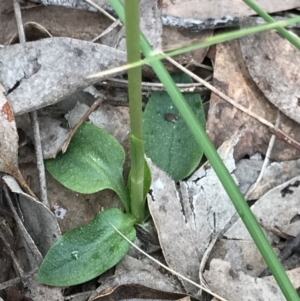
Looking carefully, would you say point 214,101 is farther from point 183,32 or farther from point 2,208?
point 2,208

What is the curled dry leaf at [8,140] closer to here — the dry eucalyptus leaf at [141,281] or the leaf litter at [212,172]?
the leaf litter at [212,172]

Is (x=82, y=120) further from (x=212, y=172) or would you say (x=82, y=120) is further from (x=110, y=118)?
(x=212, y=172)

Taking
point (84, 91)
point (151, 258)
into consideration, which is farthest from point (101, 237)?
point (84, 91)

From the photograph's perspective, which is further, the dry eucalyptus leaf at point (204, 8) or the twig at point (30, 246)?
the dry eucalyptus leaf at point (204, 8)

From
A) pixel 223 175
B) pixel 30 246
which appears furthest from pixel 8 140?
pixel 223 175

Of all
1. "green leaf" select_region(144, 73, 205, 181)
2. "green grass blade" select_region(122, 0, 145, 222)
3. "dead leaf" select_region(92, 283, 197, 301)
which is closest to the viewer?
"green grass blade" select_region(122, 0, 145, 222)

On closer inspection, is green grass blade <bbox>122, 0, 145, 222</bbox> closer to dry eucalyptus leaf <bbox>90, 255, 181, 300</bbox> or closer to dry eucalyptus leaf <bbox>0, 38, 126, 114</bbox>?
dry eucalyptus leaf <bbox>90, 255, 181, 300</bbox>

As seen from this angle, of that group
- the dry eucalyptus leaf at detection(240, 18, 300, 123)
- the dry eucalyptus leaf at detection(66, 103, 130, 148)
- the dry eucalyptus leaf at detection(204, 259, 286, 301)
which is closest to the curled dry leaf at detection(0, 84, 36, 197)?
the dry eucalyptus leaf at detection(66, 103, 130, 148)

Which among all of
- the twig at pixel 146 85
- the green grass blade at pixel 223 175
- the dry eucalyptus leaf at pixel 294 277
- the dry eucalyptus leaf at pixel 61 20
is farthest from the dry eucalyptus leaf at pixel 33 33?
the dry eucalyptus leaf at pixel 294 277
